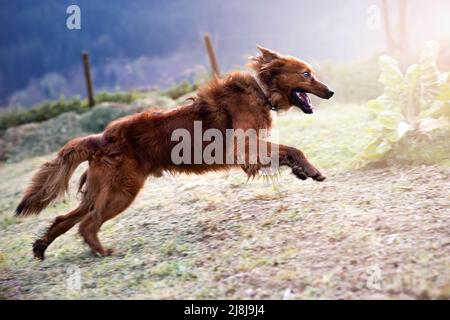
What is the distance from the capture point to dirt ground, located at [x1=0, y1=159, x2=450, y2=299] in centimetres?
412

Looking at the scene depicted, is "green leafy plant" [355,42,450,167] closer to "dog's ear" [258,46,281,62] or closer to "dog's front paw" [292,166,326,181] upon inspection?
"dog's front paw" [292,166,326,181]

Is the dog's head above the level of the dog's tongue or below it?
above

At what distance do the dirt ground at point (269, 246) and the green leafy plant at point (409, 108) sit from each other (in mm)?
345

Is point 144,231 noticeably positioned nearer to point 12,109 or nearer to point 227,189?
point 227,189

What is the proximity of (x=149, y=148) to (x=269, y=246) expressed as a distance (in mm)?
1613

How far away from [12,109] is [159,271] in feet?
49.3

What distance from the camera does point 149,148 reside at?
5621 millimetres

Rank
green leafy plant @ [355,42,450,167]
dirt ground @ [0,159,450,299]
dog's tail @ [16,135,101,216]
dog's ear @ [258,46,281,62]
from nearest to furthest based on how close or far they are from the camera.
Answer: dirt ground @ [0,159,450,299], dog's tail @ [16,135,101,216], dog's ear @ [258,46,281,62], green leafy plant @ [355,42,450,167]

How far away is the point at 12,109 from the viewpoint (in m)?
18.2

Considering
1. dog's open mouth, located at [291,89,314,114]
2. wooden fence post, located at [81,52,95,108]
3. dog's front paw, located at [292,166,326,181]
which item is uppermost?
wooden fence post, located at [81,52,95,108]

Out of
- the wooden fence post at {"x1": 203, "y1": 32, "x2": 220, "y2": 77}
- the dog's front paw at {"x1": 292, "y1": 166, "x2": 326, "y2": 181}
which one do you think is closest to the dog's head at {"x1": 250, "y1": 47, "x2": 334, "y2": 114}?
the dog's front paw at {"x1": 292, "y1": 166, "x2": 326, "y2": 181}

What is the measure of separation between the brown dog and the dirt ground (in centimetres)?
44

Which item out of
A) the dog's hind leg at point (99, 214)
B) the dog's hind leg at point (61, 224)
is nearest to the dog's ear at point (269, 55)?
the dog's hind leg at point (99, 214)

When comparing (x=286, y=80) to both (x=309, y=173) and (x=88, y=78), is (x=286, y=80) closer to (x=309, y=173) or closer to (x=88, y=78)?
(x=309, y=173)
